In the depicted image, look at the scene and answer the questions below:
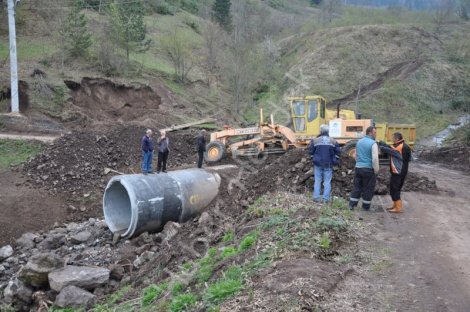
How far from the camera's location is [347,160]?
10.9 metres

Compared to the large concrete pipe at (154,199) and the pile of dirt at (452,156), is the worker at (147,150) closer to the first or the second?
the large concrete pipe at (154,199)

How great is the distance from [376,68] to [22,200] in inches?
1359

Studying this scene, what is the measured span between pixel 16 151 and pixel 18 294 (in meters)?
10.6

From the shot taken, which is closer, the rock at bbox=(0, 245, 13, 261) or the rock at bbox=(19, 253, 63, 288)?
the rock at bbox=(19, 253, 63, 288)

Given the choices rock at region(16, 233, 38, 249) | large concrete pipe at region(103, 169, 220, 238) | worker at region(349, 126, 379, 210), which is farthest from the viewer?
rock at region(16, 233, 38, 249)

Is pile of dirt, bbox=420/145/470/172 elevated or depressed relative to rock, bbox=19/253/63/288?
elevated

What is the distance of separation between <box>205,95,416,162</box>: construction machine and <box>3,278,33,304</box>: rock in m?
10.3

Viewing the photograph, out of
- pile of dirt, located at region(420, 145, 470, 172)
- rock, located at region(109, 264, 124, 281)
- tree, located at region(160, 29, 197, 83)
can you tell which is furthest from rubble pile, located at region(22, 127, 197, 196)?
tree, located at region(160, 29, 197, 83)

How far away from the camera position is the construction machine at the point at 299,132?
1727cm

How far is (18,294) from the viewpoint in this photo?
8.56 metres

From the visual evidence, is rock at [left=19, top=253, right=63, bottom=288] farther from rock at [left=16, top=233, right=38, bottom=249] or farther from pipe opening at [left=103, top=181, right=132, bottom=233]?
rock at [left=16, top=233, right=38, bottom=249]

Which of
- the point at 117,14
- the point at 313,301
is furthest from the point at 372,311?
the point at 117,14

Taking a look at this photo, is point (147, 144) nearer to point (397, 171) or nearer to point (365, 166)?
point (365, 166)

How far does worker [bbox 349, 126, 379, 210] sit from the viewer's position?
848 cm
